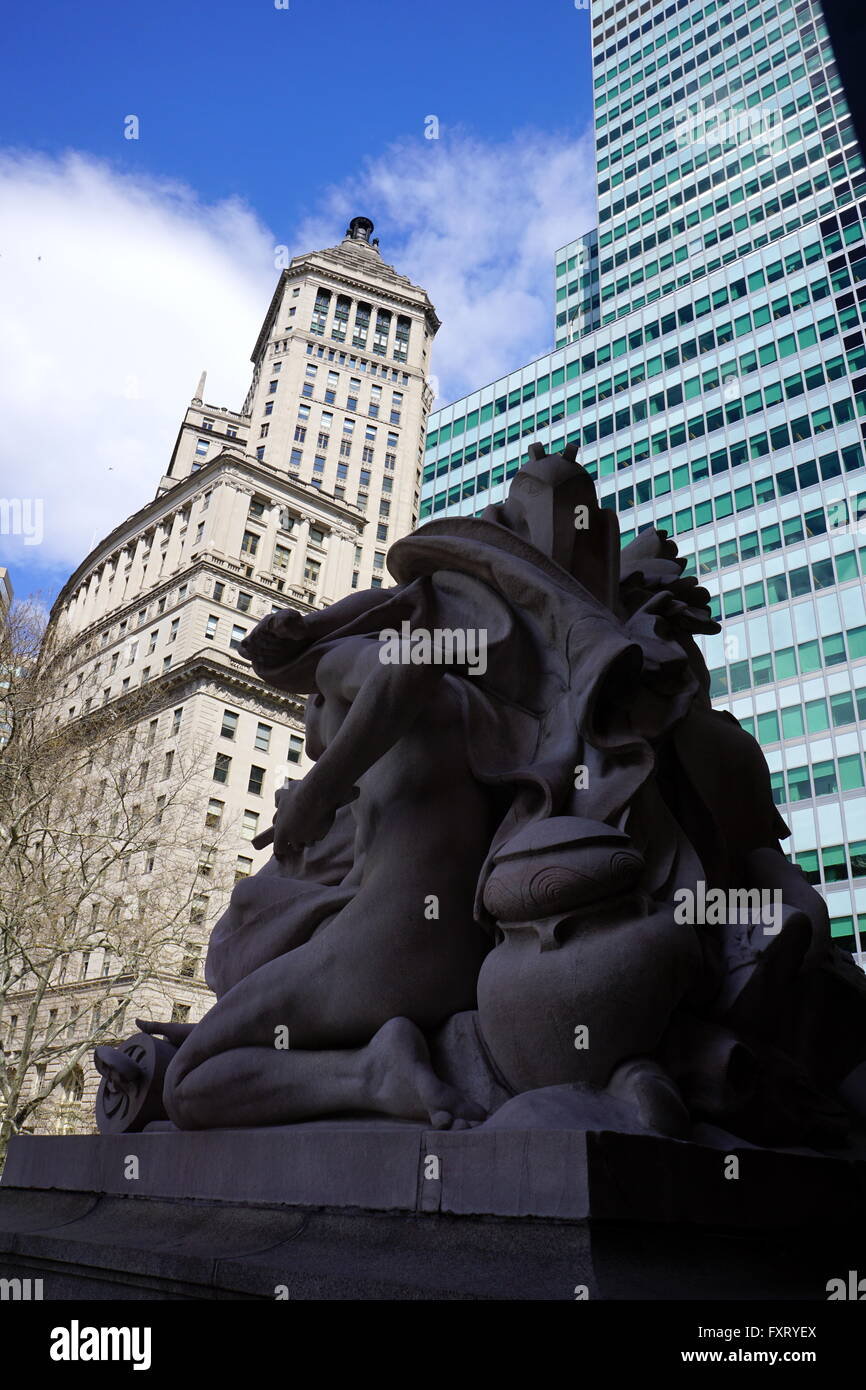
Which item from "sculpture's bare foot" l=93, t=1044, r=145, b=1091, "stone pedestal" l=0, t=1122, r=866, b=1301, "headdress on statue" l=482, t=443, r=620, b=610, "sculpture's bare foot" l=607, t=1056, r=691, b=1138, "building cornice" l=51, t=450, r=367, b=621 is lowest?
"stone pedestal" l=0, t=1122, r=866, b=1301

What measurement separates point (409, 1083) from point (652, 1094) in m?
0.91

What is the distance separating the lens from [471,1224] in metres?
2.78

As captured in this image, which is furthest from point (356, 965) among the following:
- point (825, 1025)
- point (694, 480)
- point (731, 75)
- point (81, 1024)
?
point (731, 75)

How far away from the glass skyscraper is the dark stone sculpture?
32.9m

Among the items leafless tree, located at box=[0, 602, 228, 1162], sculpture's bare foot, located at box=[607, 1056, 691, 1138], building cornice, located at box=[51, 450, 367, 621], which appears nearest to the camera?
sculpture's bare foot, located at box=[607, 1056, 691, 1138]

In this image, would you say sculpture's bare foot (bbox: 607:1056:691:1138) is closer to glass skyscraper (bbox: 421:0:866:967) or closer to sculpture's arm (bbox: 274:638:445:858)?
sculpture's arm (bbox: 274:638:445:858)

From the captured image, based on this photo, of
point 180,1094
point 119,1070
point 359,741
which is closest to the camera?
point 359,741

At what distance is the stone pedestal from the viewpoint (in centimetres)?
254

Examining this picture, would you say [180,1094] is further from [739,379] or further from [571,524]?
[739,379]

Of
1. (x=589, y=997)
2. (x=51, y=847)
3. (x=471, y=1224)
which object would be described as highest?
(x=51, y=847)

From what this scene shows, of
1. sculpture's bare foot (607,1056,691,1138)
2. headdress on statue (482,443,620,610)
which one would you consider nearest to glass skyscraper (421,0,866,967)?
headdress on statue (482,443,620,610)

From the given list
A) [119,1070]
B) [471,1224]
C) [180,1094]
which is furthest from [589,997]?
[119,1070]

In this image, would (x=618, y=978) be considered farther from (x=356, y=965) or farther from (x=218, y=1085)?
(x=218, y=1085)
